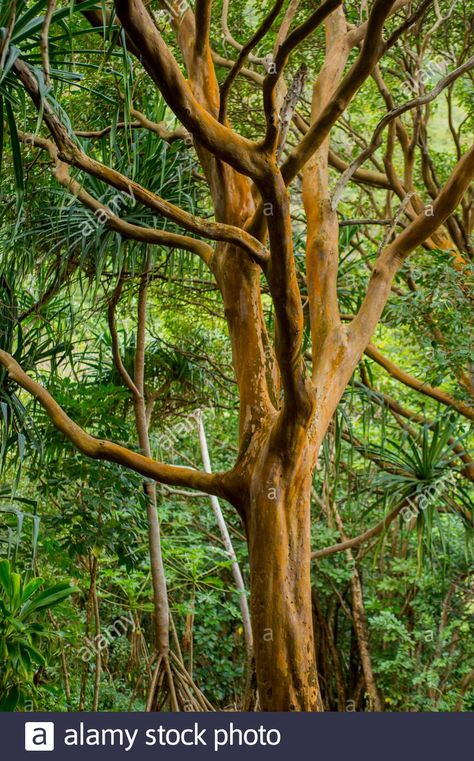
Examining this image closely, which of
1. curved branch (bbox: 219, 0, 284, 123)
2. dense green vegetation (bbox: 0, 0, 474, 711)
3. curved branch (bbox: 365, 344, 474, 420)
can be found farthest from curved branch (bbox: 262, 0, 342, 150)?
curved branch (bbox: 365, 344, 474, 420)

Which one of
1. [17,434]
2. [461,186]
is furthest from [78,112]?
[461,186]

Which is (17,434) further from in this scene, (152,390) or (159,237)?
(152,390)

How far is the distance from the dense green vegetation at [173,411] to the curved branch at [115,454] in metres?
0.31

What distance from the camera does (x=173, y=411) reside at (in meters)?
5.57

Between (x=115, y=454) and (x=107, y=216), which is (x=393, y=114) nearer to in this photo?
(x=107, y=216)

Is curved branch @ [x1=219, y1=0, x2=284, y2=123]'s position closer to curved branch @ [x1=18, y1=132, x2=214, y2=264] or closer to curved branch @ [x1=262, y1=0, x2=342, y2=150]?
curved branch @ [x1=262, y1=0, x2=342, y2=150]

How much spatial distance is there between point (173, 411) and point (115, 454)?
92.7 inches

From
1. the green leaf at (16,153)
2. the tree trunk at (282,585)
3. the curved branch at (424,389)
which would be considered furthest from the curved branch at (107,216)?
the curved branch at (424,389)

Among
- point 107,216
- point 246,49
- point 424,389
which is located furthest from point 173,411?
point 246,49

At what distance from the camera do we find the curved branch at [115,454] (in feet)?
10.6

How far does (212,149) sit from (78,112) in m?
2.14

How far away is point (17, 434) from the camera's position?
380 cm

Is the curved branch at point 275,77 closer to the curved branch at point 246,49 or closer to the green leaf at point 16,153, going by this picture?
the curved branch at point 246,49

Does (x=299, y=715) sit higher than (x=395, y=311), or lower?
lower
